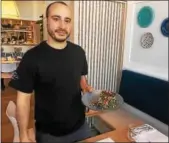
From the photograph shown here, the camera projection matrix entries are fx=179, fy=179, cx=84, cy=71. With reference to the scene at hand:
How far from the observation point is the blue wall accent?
4.52 feet

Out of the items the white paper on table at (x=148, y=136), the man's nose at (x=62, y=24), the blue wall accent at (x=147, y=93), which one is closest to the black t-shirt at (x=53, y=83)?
the man's nose at (x=62, y=24)

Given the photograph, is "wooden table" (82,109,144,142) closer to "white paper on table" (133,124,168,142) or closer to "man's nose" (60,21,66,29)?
"white paper on table" (133,124,168,142)

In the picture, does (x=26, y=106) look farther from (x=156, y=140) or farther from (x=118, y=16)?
(x=118, y=16)

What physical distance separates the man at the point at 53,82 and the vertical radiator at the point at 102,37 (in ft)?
1.90

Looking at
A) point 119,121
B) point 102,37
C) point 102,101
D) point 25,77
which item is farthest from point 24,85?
point 102,37

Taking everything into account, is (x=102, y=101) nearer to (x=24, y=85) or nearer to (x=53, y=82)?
(x=53, y=82)

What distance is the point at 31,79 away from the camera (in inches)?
33.1

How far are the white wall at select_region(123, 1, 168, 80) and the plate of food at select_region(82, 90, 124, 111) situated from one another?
72 centimetres

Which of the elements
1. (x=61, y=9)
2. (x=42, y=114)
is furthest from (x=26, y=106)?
(x=61, y=9)

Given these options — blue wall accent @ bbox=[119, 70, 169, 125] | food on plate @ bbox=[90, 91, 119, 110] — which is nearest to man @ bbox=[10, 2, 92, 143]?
food on plate @ bbox=[90, 91, 119, 110]

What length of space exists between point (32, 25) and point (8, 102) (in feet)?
2.64

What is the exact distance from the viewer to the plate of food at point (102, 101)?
87cm

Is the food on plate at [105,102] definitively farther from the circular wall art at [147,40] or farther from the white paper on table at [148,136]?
the circular wall art at [147,40]

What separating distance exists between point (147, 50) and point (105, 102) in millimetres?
898
